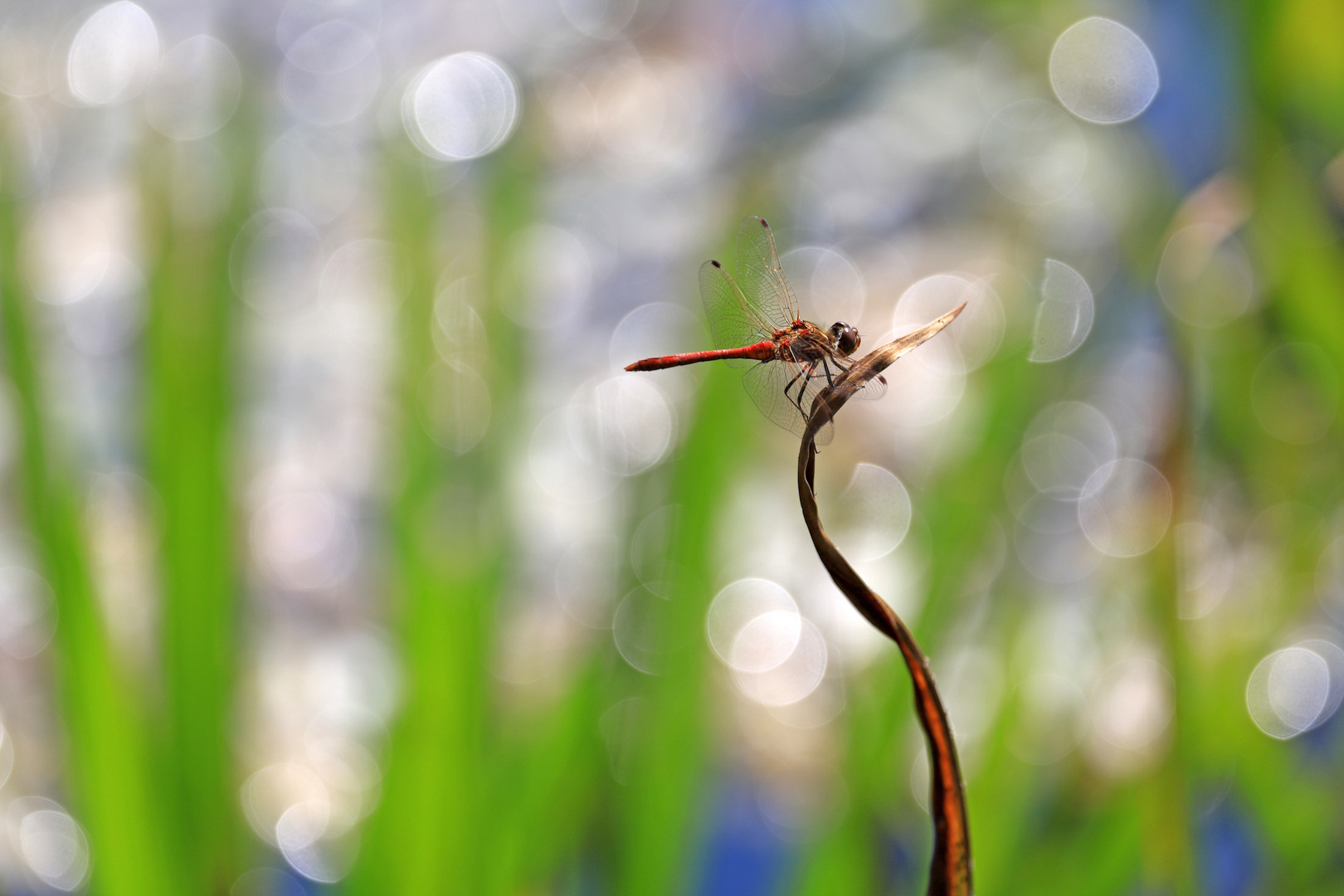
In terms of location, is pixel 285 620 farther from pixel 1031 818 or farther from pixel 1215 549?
pixel 1215 549

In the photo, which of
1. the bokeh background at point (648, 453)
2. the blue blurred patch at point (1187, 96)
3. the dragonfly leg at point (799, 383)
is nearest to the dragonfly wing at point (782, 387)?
the dragonfly leg at point (799, 383)

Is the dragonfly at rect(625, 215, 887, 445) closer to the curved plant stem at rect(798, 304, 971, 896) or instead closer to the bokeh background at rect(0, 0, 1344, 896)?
the curved plant stem at rect(798, 304, 971, 896)

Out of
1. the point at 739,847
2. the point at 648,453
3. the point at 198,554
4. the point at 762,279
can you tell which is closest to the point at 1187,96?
the point at 648,453

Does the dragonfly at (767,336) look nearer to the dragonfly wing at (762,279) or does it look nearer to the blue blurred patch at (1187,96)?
the dragonfly wing at (762,279)

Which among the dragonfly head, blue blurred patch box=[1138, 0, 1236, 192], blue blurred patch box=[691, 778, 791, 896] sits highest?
blue blurred patch box=[1138, 0, 1236, 192]

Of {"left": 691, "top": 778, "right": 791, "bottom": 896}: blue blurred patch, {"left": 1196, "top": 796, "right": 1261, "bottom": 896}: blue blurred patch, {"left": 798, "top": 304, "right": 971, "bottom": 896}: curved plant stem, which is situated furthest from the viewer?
{"left": 691, "top": 778, "right": 791, "bottom": 896}: blue blurred patch

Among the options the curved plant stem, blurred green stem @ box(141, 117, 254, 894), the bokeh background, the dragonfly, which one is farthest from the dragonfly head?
blurred green stem @ box(141, 117, 254, 894)

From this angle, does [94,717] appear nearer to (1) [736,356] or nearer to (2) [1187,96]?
(1) [736,356]
